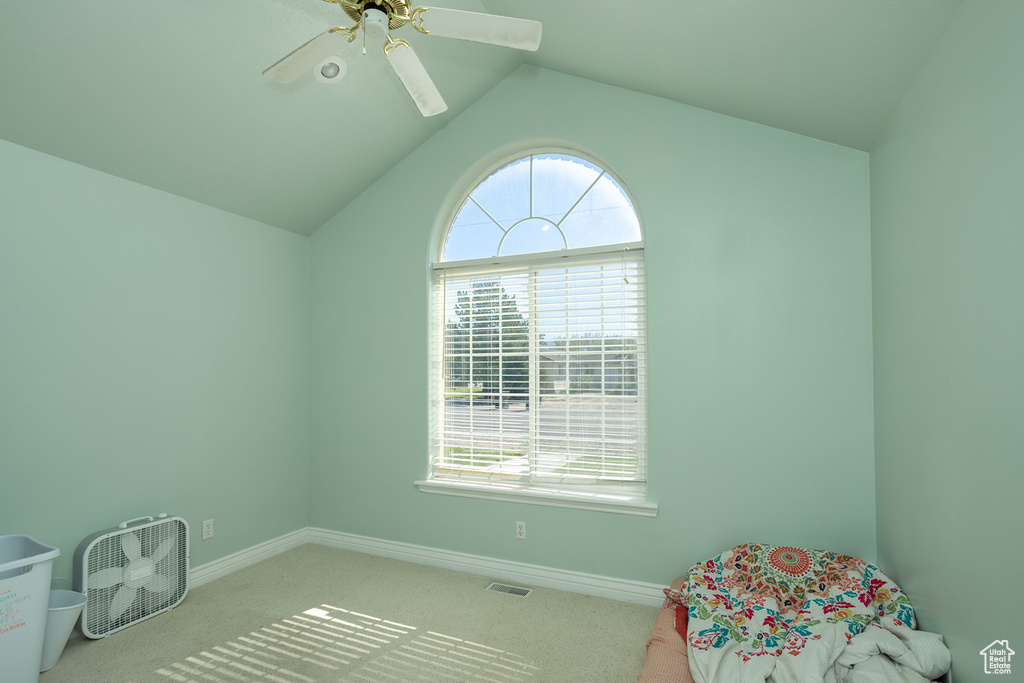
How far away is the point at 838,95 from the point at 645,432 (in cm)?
176

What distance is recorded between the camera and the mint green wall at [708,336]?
7.89ft

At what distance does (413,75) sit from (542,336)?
164 cm

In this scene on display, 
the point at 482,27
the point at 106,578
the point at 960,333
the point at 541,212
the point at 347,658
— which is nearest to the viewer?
the point at 960,333

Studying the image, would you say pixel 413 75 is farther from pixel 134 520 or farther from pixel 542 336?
pixel 134 520

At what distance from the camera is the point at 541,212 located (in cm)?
312

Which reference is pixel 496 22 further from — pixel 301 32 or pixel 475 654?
pixel 475 654

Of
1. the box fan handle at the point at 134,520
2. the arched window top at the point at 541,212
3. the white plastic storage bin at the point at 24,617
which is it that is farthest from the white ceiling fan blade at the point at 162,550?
the arched window top at the point at 541,212

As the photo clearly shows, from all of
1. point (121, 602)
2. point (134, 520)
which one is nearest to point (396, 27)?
point (134, 520)

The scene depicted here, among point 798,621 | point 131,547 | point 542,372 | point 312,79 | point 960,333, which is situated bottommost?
point 798,621

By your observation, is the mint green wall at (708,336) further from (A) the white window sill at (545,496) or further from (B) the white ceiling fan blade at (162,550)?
(B) the white ceiling fan blade at (162,550)

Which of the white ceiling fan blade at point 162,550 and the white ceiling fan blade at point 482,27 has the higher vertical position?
the white ceiling fan blade at point 482,27

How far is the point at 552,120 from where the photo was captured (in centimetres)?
301

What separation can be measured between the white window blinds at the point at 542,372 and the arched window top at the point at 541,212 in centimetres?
12

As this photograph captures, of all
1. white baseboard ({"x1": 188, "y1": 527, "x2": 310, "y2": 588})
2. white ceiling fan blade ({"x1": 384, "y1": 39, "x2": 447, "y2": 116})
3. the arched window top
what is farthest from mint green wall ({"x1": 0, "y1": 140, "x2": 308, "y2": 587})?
white ceiling fan blade ({"x1": 384, "y1": 39, "x2": 447, "y2": 116})
